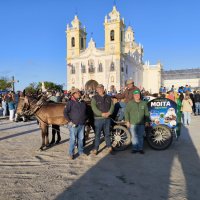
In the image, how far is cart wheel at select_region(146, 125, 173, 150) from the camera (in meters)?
7.32

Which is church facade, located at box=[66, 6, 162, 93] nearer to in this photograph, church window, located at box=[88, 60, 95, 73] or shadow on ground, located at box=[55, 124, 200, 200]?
church window, located at box=[88, 60, 95, 73]

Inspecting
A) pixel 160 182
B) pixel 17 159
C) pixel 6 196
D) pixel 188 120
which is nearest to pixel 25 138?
pixel 17 159

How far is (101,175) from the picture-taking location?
16.8 ft

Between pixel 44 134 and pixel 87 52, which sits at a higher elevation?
pixel 87 52

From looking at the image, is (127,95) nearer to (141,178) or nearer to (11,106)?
(141,178)

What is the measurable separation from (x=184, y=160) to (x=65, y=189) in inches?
125

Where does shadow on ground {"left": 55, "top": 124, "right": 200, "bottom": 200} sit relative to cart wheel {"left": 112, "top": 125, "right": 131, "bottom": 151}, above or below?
below

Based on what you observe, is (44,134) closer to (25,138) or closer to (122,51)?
(25,138)

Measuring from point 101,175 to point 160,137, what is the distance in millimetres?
2842

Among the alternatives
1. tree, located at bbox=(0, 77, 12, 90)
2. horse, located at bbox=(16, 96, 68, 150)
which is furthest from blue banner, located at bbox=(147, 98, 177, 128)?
tree, located at bbox=(0, 77, 12, 90)

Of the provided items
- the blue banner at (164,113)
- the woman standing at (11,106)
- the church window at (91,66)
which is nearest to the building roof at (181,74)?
the church window at (91,66)

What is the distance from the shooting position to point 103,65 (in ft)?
181

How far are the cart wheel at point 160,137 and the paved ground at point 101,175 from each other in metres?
0.24

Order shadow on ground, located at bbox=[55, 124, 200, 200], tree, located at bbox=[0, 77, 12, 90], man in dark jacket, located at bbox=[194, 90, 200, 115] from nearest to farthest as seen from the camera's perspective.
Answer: shadow on ground, located at bbox=[55, 124, 200, 200], man in dark jacket, located at bbox=[194, 90, 200, 115], tree, located at bbox=[0, 77, 12, 90]
